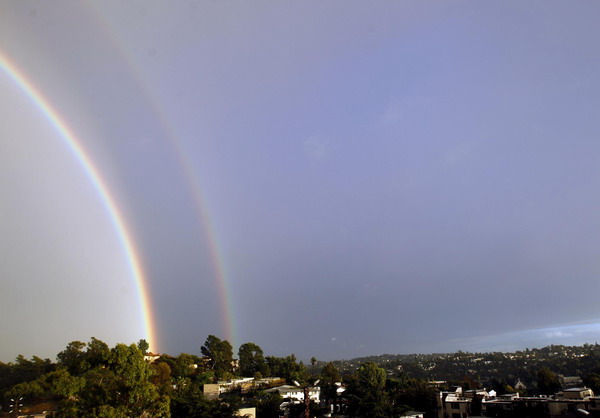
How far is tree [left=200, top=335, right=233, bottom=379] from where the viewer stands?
234ft

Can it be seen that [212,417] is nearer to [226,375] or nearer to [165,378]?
[165,378]

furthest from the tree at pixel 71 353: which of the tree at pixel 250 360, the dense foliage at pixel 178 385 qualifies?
the tree at pixel 250 360

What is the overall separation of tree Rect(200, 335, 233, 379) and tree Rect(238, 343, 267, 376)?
6.28 ft

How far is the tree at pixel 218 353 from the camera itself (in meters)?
71.2

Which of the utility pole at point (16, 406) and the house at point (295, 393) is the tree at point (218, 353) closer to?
the house at point (295, 393)

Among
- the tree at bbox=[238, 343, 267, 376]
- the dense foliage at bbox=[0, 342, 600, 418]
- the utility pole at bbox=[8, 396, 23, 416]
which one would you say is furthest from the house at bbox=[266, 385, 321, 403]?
the utility pole at bbox=[8, 396, 23, 416]

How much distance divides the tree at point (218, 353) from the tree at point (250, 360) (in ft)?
6.28

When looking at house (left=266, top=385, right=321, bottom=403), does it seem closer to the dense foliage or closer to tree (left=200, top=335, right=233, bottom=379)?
the dense foliage

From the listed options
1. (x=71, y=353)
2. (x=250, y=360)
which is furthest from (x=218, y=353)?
(x=71, y=353)

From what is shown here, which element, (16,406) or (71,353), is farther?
(71,353)

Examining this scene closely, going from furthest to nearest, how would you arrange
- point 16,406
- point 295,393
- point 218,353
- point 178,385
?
1. point 218,353
2. point 295,393
3. point 178,385
4. point 16,406

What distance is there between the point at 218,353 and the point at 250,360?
588cm

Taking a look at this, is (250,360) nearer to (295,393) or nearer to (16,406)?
(295,393)

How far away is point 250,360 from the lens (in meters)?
74.2
